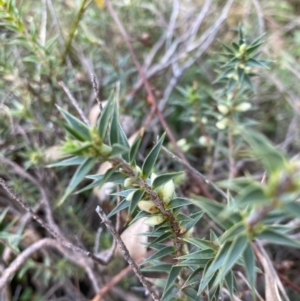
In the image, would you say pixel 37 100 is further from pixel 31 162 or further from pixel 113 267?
pixel 113 267

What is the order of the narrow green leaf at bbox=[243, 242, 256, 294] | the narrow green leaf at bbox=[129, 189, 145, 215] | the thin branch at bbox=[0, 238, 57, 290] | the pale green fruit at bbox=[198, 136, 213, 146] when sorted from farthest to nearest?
the pale green fruit at bbox=[198, 136, 213, 146] → the thin branch at bbox=[0, 238, 57, 290] → the narrow green leaf at bbox=[129, 189, 145, 215] → the narrow green leaf at bbox=[243, 242, 256, 294]

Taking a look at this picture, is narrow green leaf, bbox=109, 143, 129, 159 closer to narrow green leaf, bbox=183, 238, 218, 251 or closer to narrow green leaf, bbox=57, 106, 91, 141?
narrow green leaf, bbox=57, 106, 91, 141

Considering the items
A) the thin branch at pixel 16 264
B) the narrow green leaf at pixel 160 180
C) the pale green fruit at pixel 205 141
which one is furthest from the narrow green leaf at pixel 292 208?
the pale green fruit at pixel 205 141

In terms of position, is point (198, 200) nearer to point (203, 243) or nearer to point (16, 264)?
point (203, 243)

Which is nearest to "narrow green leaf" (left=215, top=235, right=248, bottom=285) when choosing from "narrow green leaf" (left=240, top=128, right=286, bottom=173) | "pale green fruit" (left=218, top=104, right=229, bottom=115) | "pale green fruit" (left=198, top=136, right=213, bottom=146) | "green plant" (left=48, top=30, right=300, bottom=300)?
"green plant" (left=48, top=30, right=300, bottom=300)

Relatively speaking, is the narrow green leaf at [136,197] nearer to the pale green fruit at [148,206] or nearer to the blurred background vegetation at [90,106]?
the pale green fruit at [148,206]

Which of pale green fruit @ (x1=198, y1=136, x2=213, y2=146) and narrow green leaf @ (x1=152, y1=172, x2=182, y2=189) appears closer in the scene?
narrow green leaf @ (x1=152, y1=172, x2=182, y2=189)
